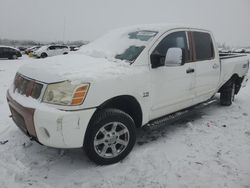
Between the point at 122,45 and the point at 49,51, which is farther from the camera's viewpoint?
the point at 49,51

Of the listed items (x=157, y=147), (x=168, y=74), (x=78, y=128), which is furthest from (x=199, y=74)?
(x=78, y=128)

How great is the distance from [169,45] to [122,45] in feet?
2.41

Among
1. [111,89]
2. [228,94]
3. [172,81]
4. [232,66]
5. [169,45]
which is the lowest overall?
[228,94]

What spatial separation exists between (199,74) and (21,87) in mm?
2866

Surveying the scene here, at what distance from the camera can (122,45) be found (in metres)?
3.70

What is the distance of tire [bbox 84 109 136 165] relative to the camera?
2.91m

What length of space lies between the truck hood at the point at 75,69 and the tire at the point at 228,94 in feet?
11.1

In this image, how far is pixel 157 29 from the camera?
3.76 m

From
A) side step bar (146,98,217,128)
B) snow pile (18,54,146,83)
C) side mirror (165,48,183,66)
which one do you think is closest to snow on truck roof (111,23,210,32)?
side mirror (165,48,183,66)

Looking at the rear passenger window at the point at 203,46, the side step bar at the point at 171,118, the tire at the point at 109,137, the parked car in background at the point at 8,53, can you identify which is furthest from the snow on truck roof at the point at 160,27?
the parked car in background at the point at 8,53

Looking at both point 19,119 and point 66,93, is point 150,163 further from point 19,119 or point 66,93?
point 19,119

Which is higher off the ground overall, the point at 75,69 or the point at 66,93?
the point at 75,69

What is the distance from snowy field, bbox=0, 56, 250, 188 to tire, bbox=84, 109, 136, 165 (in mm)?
131

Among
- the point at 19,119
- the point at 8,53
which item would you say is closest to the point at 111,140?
the point at 19,119
